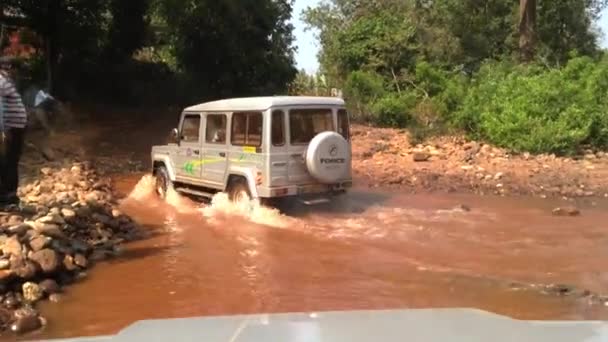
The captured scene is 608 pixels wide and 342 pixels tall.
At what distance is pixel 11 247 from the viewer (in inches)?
304

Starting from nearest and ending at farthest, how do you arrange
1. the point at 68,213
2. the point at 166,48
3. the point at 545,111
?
the point at 68,213 → the point at 545,111 → the point at 166,48

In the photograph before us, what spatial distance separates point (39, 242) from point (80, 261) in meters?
0.63

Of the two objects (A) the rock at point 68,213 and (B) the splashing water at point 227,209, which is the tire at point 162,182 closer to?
(B) the splashing water at point 227,209

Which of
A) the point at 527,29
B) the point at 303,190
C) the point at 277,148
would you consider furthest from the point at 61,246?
the point at 527,29

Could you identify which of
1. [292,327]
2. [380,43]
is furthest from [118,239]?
[380,43]

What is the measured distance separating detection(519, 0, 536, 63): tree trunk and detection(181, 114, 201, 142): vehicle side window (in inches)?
553

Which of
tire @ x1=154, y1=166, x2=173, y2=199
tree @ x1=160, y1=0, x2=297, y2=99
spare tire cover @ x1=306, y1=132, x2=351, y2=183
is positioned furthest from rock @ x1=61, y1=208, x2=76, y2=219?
tree @ x1=160, y1=0, x2=297, y2=99

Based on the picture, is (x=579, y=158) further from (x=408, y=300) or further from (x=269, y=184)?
(x=408, y=300)

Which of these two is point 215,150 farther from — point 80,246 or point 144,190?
point 80,246

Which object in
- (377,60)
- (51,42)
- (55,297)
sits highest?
(51,42)

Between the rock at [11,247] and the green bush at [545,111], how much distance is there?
12.4 metres

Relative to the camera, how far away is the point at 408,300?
7.20 metres

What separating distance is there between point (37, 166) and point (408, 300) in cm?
1120

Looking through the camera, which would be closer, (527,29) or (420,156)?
(420,156)
